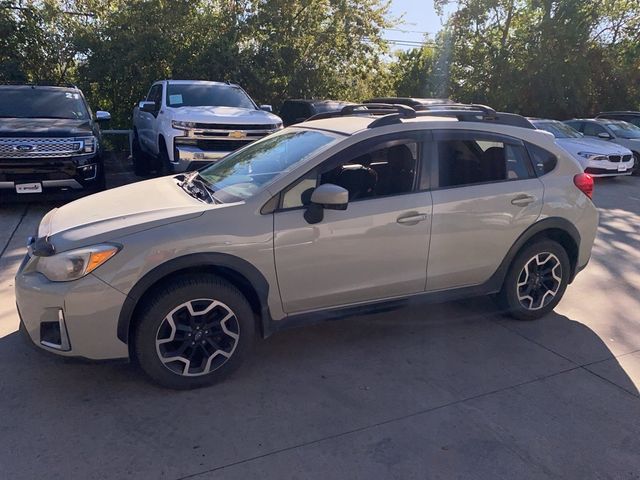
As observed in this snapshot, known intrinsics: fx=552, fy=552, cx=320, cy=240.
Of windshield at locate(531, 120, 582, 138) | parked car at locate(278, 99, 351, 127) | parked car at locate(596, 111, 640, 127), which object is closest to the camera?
parked car at locate(278, 99, 351, 127)

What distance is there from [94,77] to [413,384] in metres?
14.3

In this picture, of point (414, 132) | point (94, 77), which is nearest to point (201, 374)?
point (414, 132)

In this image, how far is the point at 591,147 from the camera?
492 inches

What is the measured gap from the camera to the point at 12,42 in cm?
1412

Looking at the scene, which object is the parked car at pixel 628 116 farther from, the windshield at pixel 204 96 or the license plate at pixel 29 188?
the license plate at pixel 29 188

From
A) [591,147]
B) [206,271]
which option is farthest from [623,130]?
[206,271]

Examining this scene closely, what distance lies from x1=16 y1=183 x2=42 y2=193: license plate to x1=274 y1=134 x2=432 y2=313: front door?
5.68 m

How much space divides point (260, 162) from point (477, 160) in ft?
5.52

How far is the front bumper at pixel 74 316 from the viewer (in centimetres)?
315

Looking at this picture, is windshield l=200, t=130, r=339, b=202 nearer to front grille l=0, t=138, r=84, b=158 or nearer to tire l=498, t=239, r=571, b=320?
tire l=498, t=239, r=571, b=320

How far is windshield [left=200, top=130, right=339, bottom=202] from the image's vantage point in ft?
12.5

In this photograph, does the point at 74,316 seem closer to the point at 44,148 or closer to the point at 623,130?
the point at 44,148

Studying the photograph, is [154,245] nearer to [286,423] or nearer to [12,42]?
[286,423]

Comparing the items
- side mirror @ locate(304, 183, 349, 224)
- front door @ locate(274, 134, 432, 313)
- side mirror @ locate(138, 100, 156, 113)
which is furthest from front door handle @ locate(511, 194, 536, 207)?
side mirror @ locate(138, 100, 156, 113)
